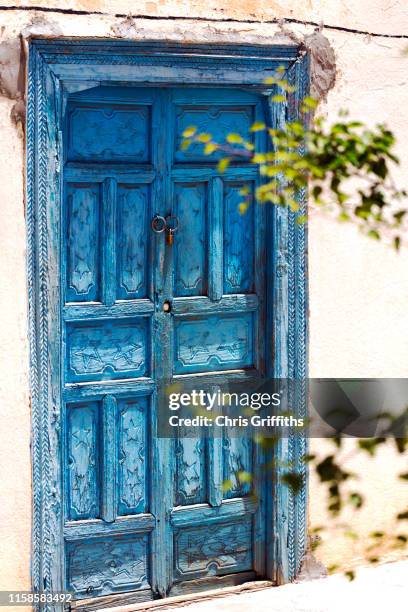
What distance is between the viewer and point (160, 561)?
4539 millimetres

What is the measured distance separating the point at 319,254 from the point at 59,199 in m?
1.17

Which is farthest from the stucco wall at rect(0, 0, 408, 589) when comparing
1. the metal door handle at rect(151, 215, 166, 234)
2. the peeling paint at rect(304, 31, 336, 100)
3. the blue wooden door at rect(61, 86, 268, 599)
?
the metal door handle at rect(151, 215, 166, 234)

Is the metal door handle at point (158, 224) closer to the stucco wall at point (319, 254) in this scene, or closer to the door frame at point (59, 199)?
the door frame at point (59, 199)

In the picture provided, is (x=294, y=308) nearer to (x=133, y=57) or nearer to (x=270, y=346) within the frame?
(x=270, y=346)

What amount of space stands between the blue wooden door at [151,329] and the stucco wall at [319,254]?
0.72ft

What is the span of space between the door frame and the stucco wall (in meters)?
0.04

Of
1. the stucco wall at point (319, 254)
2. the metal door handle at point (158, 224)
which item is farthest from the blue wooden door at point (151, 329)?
the stucco wall at point (319, 254)

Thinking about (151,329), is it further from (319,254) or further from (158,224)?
(319,254)

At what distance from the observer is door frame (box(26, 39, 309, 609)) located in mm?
4098

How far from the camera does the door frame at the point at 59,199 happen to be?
410 cm

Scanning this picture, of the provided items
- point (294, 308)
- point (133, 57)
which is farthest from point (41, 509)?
point (133, 57)

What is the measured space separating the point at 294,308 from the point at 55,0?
1.56 m

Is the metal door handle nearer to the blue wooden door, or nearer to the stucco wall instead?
the blue wooden door

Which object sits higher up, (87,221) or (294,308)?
(87,221)
